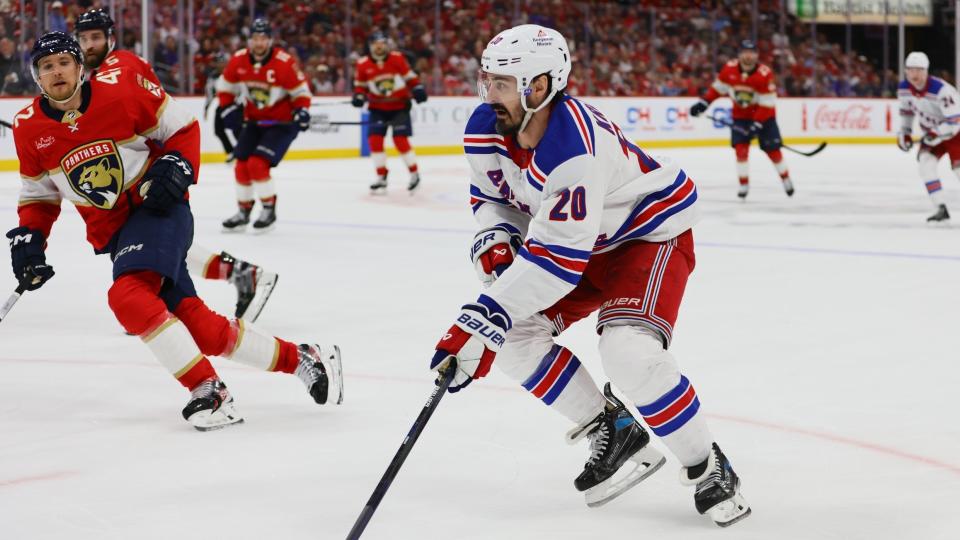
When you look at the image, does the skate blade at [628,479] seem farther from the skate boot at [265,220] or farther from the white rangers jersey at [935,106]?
the white rangers jersey at [935,106]

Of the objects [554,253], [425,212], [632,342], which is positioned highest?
[554,253]

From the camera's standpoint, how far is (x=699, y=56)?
61.0 feet

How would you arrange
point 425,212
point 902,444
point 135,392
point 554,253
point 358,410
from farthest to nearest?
point 425,212 < point 135,392 < point 358,410 < point 902,444 < point 554,253

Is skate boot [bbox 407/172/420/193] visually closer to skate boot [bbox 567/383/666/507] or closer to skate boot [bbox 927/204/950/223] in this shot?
skate boot [bbox 927/204/950/223]

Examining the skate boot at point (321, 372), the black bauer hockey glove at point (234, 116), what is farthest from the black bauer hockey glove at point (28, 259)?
the black bauer hockey glove at point (234, 116)

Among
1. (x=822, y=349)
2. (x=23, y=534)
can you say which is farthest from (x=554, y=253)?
(x=822, y=349)

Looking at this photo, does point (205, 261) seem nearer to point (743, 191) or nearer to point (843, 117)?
point (743, 191)

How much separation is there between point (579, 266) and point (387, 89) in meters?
8.65

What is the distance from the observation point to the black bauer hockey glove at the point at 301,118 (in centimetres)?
775

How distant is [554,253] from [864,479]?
3.05 feet

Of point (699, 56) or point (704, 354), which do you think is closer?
point (704, 354)

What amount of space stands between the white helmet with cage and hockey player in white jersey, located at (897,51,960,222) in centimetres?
640

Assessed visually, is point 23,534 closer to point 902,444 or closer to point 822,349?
point 902,444

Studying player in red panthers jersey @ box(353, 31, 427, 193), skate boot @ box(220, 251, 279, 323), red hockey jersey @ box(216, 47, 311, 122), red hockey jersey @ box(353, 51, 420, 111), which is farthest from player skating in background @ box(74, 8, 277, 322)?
red hockey jersey @ box(353, 51, 420, 111)
